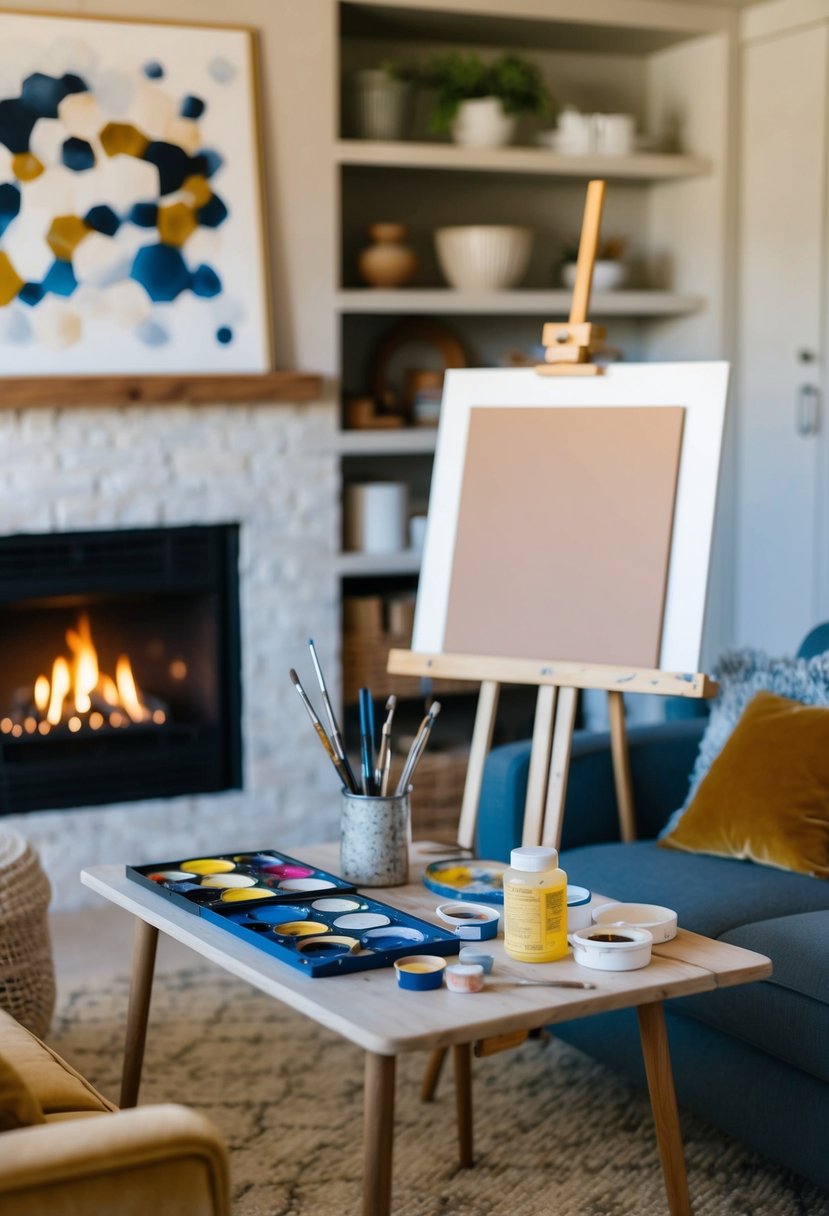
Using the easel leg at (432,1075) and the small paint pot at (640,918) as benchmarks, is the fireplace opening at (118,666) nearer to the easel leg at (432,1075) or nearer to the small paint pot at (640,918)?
the easel leg at (432,1075)

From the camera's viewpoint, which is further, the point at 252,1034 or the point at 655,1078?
the point at 252,1034

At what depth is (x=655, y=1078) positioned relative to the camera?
202 cm

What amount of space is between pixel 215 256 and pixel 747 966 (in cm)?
250

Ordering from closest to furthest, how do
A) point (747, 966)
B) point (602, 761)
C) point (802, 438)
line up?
point (747, 966), point (602, 761), point (802, 438)

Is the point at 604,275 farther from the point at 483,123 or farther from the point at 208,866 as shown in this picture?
the point at 208,866

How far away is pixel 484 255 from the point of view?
4277 mm

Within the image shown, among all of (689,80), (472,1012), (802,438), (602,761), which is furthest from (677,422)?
(689,80)

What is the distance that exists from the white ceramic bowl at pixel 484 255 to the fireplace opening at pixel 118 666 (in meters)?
0.97

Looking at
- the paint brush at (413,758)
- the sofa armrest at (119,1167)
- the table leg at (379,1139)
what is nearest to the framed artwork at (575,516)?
the paint brush at (413,758)

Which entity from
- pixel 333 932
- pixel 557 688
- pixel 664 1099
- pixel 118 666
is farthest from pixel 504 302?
pixel 664 1099

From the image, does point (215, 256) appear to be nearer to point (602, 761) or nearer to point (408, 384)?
point (408, 384)

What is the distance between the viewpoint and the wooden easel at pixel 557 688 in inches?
110

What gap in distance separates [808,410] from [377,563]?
1.29 metres

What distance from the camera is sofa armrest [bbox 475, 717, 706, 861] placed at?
2.98 metres
